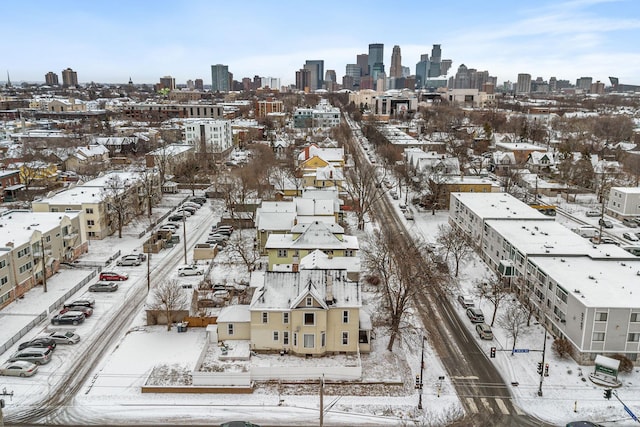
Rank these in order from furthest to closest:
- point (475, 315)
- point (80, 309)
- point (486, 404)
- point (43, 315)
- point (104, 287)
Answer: point (104, 287), point (80, 309), point (43, 315), point (475, 315), point (486, 404)

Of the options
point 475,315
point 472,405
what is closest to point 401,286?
point 475,315

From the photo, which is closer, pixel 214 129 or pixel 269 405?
pixel 269 405

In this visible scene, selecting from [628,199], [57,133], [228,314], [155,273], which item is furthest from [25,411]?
[57,133]

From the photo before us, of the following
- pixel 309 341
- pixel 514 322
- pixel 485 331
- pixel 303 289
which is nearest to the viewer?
pixel 309 341

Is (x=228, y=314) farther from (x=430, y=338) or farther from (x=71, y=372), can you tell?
(x=430, y=338)

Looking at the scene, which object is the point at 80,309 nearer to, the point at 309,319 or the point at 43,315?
the point at 43,315

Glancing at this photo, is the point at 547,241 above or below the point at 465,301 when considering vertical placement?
above

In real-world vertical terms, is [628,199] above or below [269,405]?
above
